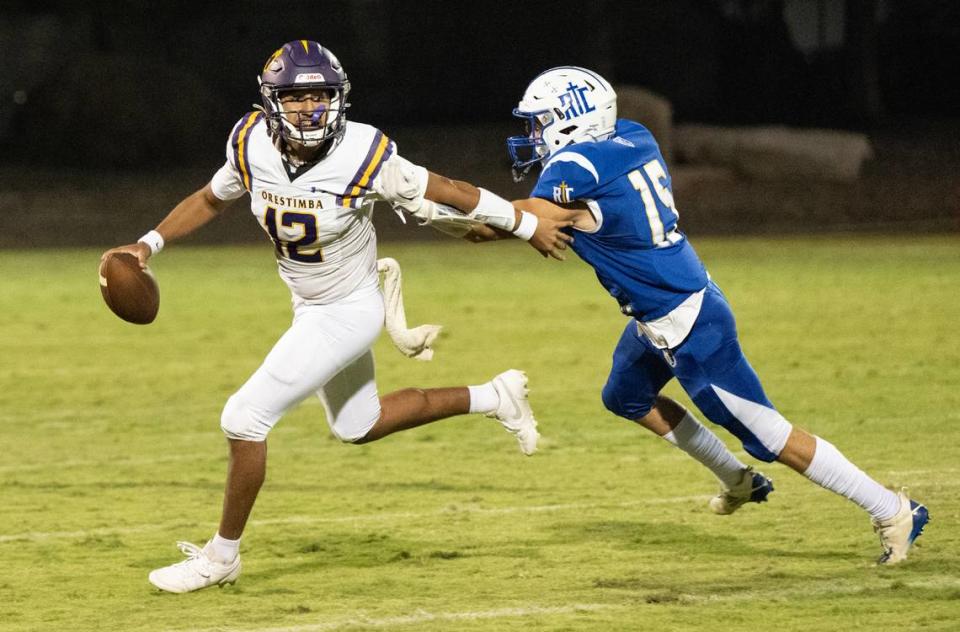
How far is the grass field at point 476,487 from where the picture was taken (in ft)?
18.8

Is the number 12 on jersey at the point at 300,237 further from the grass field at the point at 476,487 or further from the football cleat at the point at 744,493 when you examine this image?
the football cleat at the point at 744,493

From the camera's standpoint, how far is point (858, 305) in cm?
1427

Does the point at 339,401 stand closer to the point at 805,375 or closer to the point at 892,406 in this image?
the point at 892,406

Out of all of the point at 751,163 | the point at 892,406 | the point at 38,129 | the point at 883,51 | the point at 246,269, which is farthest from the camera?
the point at 883,51

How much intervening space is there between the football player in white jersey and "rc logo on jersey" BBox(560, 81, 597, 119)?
48 centimetres

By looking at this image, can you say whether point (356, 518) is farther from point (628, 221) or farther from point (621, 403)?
point (628, 221)

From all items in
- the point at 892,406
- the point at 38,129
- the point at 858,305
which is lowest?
the point at 38,129

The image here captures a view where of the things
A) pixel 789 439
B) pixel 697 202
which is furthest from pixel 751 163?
pixel 789 439

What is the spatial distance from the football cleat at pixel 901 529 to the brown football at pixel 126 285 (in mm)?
2919

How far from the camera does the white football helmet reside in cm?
617

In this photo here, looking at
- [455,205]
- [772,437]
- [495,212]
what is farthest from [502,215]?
[772,437]

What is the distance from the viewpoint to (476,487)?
7.93 meters

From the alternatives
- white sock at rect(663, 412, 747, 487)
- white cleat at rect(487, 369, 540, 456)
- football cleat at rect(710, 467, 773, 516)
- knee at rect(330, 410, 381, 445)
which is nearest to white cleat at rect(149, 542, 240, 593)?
knee at rect(330, 410, 381, 445)

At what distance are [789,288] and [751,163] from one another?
30.6ft
